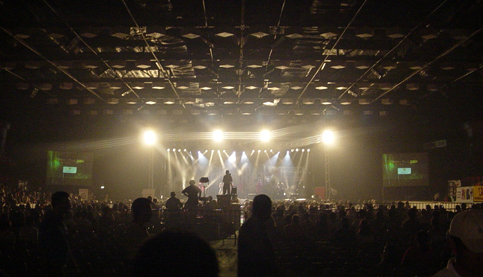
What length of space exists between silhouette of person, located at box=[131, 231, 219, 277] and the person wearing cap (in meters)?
1.45

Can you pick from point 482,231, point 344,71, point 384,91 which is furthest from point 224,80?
point 482,231

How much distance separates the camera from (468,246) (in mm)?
2023

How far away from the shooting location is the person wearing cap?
2010mm

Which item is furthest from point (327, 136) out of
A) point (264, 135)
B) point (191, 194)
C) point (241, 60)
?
point (191, 194)

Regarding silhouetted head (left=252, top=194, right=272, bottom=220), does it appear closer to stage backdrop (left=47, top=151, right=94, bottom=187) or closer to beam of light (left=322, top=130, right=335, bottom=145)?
beam of light (left=322, top=130, right=335, bottom=145)

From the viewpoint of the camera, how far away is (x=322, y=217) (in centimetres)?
913

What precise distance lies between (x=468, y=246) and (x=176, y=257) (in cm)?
159

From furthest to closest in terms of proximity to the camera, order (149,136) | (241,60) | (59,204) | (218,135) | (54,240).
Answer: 1. (218,135)
2. (149,136)
3. (241,60)
4. (59,204)
5. (54,240)

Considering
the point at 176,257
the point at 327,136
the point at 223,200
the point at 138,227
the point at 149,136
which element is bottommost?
the point at 223,200

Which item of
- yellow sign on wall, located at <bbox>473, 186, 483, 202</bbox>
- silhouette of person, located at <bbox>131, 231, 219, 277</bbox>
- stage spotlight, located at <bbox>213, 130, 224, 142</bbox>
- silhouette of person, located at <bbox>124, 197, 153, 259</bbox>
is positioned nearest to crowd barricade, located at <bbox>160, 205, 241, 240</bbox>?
silhouette of person, located at <bbox>124, 197, 153, 259</bbox>

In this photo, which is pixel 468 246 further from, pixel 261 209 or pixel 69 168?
pixel 69 168

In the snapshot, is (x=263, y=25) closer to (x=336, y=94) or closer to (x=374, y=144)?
(x=336, y=94)

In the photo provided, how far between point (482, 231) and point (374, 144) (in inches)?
985

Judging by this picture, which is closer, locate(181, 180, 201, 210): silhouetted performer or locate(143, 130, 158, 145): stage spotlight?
locate(181, 180, 201, 210): silhouetted performer
